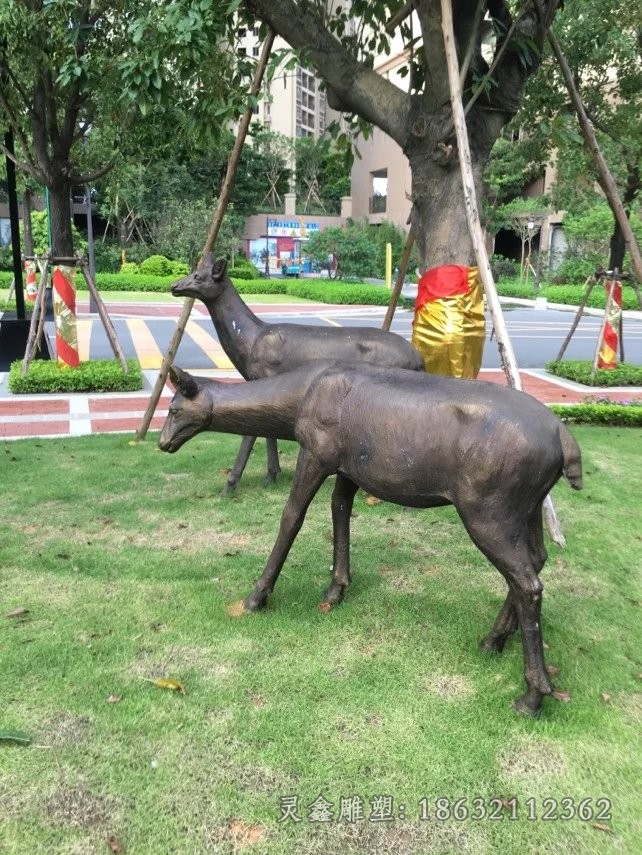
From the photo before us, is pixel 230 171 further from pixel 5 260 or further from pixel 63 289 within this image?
pixel 5 260

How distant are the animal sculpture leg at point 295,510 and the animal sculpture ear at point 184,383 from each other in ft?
2.24

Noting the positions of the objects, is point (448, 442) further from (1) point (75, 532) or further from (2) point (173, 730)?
(1) point (75, 532)

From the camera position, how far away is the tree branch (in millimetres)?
6387

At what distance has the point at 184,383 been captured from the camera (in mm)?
3791

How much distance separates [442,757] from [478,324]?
4.20m

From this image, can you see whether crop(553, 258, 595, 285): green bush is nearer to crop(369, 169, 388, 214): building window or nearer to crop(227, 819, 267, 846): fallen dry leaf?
crop(369, 169, 388, 214): building window

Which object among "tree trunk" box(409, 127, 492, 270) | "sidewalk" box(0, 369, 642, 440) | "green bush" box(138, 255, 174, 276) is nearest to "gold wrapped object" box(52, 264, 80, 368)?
"sidewalk" box(0, 369, 642, 440)

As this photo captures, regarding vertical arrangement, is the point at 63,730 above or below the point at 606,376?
below

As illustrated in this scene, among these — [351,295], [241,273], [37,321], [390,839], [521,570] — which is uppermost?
[241,273]

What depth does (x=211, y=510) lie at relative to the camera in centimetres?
598

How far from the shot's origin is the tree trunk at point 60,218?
11156 mm

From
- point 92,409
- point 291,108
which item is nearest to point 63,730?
point 92,409

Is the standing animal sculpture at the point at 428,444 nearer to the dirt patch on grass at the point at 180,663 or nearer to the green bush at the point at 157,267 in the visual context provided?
the dirt patch on grass at the point at 180,663

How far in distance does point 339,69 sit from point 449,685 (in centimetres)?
551
